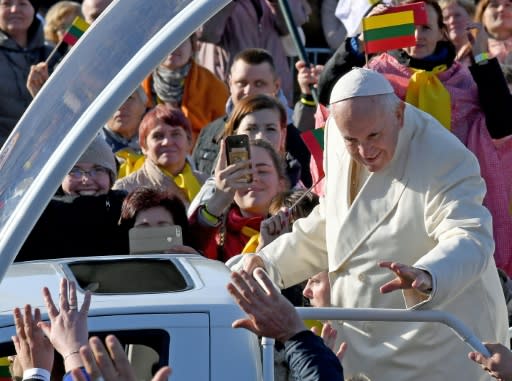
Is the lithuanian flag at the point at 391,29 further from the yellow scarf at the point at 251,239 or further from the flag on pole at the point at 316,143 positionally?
the yellow scarf at the point at 251,239

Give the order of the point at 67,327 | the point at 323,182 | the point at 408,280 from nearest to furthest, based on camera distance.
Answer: the point at 67,327 → the point at 408,280 → the point at 323,182

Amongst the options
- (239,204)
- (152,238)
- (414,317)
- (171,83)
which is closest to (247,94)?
(171,83)

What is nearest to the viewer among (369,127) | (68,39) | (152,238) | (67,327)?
(67,327)

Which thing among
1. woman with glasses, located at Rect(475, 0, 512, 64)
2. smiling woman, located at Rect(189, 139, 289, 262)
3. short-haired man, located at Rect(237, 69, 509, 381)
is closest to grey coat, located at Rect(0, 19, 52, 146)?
smiling woman, located at Rect(189, 139, 289, 262)

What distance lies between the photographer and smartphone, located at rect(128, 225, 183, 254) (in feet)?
17.9

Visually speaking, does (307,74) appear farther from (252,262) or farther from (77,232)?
(252,262)

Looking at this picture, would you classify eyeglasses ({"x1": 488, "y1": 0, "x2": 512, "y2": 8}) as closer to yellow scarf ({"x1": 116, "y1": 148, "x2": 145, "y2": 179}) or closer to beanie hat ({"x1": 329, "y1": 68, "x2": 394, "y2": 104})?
yellow scarf ({"x1": 116, "y1": 148, "x2": 145, "y2": 179})

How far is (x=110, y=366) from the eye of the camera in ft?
10.3

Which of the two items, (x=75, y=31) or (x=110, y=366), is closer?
(x=110, y=366)

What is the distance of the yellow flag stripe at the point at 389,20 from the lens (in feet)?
20.1

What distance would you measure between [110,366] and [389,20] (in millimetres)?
3337

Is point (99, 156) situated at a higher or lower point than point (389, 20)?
lower

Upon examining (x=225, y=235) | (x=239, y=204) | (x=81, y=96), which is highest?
(x=81, y=96)

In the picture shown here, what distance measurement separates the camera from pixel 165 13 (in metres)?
3.47
